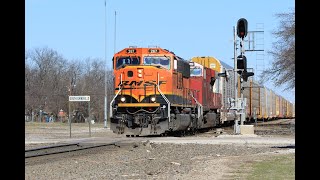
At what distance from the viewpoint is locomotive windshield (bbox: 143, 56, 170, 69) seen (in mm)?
24344

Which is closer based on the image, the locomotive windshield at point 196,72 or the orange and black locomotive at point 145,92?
the orange and black locomotive at point 145,92

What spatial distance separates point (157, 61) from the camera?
24.4 metres

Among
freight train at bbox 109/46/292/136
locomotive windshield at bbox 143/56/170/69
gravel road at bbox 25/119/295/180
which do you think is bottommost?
gravel road at bbox 25/119/295/180

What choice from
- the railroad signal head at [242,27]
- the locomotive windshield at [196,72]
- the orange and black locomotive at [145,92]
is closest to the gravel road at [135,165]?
the railroad signal head at [242,27]

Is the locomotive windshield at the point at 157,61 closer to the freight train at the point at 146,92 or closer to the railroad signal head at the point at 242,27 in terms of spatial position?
the freight train at the point at 146,92

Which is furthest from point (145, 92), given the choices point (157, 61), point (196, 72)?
point (196, 72)

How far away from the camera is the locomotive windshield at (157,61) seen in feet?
79.9

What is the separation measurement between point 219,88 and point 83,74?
258 ft

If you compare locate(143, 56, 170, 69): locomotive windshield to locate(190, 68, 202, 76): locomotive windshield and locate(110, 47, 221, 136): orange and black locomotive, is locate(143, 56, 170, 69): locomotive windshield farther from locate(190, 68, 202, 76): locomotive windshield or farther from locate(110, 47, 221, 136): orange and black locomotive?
locate(190, 68, 202, 76): locomotive windshield

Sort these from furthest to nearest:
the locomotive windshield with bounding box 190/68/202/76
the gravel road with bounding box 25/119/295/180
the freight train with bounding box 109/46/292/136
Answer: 1. the locomotive windshield with bounding box 190/68/202/76
2. the freight train with bounding box 109/46/292/136
3. the gravel road with bounding box 25/119/295/180

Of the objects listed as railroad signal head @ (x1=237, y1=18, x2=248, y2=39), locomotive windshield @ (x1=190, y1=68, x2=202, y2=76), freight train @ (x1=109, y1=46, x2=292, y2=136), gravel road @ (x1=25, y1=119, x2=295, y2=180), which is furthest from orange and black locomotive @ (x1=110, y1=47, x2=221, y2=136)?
railroad signal head @ (x1=237, y1=18, x2=248, y2=39)

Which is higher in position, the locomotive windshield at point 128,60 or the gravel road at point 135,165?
the locomotive windshield at point 128,60
